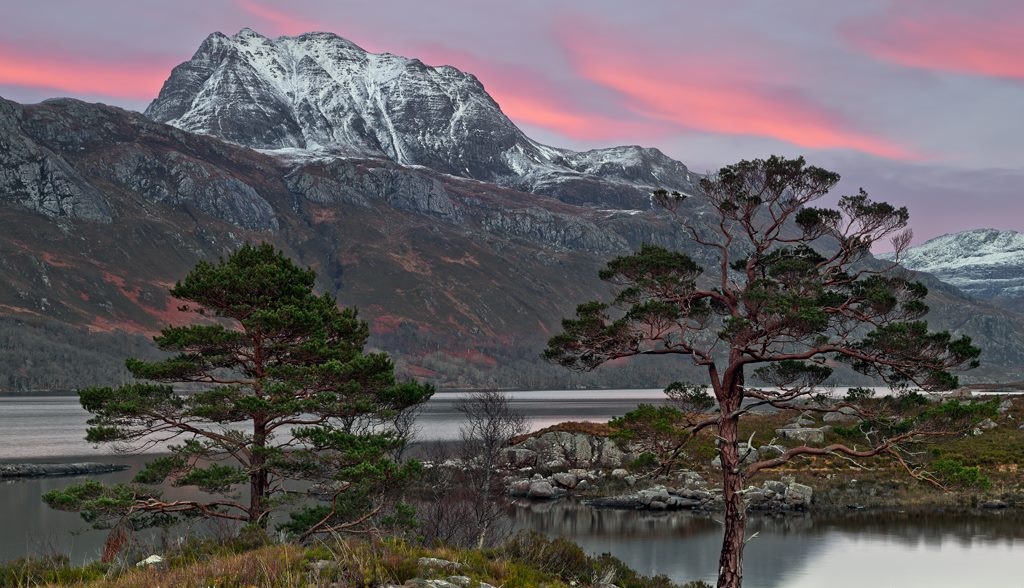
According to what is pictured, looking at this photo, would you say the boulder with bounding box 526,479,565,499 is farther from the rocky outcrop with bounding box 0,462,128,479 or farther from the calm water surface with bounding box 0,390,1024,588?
the rocky outcrop with bounding box 0,462,128,479

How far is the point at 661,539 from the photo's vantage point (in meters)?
47.1

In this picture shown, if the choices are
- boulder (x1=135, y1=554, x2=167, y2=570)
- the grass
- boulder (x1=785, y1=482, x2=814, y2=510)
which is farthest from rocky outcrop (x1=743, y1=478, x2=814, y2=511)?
boulder (x1=135, y1=554, x2=167, y2=570)

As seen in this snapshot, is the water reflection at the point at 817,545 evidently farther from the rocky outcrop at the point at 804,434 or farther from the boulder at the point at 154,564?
the boulder at the point at 154,564

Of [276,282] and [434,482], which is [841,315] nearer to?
[276,282]

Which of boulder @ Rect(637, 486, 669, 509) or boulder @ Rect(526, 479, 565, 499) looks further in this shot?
boulder @ Rect(526, 479, 565, 499)

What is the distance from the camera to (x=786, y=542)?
45.8m

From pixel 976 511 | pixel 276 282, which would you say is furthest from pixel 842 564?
pixel 276 282

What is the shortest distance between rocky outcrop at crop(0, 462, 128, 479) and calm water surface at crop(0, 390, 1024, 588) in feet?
25.0

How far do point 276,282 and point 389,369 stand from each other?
15.7 ft

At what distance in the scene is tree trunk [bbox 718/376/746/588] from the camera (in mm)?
23234

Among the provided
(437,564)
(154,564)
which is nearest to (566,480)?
(154,564)

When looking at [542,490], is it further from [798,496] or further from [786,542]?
[786,542]

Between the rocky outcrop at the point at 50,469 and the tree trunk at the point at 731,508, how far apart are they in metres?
64.2

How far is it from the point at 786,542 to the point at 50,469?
5892 cm
